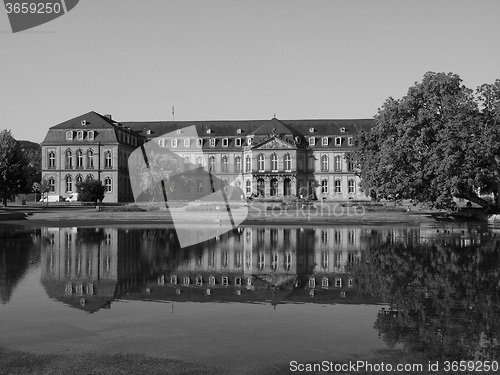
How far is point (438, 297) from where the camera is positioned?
14297mm

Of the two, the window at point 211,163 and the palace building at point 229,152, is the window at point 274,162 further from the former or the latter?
the window at point 211,163

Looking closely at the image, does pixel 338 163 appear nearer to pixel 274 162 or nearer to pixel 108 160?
pixel 274 162

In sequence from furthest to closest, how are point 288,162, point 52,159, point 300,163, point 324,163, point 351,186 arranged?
point 351,186
point 324,163
point 300,163
point 288,162
point 52,159

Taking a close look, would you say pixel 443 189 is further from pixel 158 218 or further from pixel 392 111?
pixel 158 218

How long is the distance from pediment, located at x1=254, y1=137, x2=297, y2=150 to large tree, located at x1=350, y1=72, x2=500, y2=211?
4370 cm

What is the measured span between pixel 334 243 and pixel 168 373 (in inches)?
827

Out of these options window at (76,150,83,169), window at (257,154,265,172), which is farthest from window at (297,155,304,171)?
window at (76,150,83,169)

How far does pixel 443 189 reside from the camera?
43.4 meters

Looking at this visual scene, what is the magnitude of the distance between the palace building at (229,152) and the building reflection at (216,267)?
56.8 metres

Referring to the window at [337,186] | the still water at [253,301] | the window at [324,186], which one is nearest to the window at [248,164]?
the window at [324,186]

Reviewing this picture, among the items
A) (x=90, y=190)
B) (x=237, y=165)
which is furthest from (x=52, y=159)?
(x=237, y=165)

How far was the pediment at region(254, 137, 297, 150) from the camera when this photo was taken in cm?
9438

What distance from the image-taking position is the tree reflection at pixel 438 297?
403 inches

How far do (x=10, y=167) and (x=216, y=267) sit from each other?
56.6m
